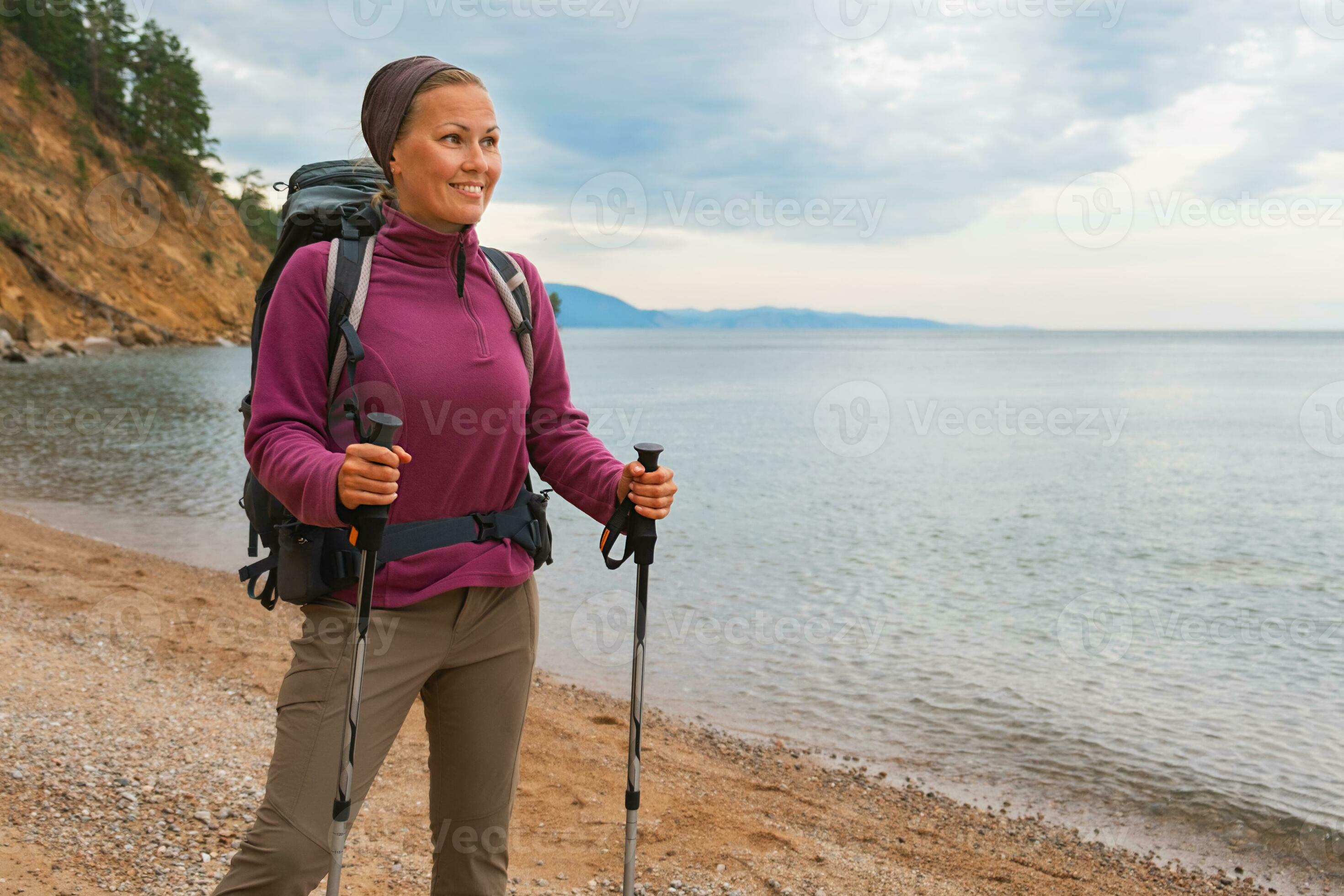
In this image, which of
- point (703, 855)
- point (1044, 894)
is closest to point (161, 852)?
point (703, 855)

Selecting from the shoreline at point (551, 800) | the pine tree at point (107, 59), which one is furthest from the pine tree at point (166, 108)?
the shoreline at point (551, 800)

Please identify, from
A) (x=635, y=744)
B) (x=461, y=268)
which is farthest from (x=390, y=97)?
(x=635, y=744)

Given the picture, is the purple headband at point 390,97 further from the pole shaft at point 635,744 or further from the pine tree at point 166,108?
the pine tree at point 166,108

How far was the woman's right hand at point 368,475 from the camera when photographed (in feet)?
7.14

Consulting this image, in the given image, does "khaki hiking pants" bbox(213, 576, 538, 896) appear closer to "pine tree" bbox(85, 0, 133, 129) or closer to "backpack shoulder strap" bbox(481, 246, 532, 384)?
"backpack shoulder strap" bbox(481, 246, 532, 384)

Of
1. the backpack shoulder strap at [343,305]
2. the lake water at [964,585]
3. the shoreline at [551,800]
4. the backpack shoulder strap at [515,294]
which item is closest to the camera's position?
the backpack shoulder strap at [343,305]

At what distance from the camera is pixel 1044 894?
17.6ft

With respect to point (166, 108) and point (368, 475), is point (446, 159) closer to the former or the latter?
point (368, 475)

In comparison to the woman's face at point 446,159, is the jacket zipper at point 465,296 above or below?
below

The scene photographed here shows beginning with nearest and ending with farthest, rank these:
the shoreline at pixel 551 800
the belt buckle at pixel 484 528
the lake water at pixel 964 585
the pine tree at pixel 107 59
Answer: the belt buckle at pixel 484 528, the shoreline at pixel 551 800, the lake water at pixel 964 585, the pine tree at pixel 107 59

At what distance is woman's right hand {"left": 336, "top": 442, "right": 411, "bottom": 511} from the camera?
2178 mm

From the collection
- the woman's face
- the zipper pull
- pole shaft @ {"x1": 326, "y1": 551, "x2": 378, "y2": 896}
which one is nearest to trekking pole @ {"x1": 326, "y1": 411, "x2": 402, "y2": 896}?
pole shaft @ {"x1": 326, "y1": 551, "x2": 378, "y2": 896}

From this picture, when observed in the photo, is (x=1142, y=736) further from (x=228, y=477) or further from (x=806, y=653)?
(x=228, y=477)

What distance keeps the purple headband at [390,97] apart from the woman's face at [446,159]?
3cm
